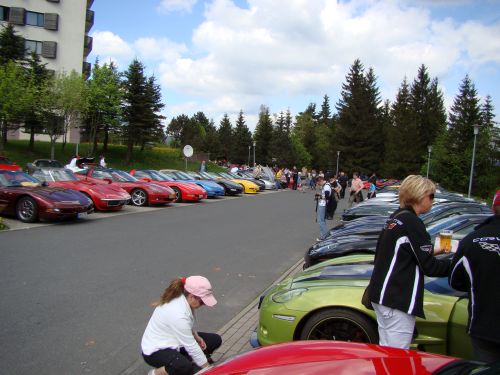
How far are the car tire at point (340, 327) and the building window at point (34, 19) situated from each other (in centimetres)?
5193

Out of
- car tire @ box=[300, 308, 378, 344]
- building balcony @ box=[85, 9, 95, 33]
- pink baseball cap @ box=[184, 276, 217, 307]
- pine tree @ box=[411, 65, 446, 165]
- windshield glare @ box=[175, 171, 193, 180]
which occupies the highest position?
building balcony @ box=[85, 9, 95, 33]

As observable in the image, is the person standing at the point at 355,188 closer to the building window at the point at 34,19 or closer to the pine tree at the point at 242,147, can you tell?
the building window at the point at 34,19

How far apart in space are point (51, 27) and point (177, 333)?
168 feet

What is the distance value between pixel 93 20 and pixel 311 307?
6017 cm

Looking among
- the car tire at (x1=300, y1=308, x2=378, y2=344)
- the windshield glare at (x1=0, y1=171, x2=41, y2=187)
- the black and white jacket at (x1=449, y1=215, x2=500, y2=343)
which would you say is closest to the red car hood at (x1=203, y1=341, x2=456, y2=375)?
the black and white jacket at (x1=449, y1=215, x2=500, y2=343)

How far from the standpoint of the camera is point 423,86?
214 feet

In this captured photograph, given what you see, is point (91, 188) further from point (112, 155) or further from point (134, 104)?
point (112, 155)

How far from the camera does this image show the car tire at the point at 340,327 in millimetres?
3625

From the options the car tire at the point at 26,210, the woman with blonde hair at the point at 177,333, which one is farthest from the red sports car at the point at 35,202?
the woman with blonde hair at the point at 177,333

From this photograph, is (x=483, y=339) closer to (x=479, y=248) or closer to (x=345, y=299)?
(x=479, y=248)

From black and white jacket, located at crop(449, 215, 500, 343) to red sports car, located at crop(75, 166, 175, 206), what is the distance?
15589 millimetres

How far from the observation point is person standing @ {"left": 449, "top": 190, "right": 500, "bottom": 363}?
2.50 meters

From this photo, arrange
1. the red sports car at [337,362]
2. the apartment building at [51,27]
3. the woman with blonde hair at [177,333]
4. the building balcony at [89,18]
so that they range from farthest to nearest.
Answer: the building balcony at [89,18], the apartment building at [51,27], the woman with blonde hair at [177,333], the red sports car at [337,362]

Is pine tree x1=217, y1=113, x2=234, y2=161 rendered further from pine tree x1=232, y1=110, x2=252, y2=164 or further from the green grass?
the green grass
